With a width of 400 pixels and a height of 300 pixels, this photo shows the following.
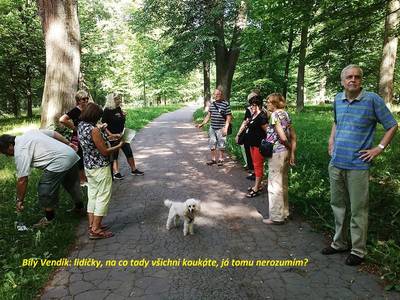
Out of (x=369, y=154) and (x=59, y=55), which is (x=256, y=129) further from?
(x=59, y=55)

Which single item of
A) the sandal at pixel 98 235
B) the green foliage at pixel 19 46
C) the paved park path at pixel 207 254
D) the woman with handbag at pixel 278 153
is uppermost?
the green foliage at pixel 19 46

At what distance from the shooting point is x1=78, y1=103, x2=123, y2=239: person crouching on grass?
486 centimetres

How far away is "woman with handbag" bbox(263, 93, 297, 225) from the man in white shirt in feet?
10.4

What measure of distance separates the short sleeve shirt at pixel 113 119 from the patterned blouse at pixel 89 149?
2.64 meters

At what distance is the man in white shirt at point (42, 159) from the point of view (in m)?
4.86

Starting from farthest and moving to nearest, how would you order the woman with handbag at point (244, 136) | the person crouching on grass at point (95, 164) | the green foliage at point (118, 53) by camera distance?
the green foliage at point (118, 53) < the woman with handbag at point (244, 136) < the person crouching on grass at point (95, 164)

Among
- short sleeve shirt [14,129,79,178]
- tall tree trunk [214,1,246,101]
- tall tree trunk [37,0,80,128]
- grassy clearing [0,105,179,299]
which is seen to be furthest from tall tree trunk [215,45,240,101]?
short sleeve shirt [14,129,79,178]

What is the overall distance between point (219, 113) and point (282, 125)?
149 inches

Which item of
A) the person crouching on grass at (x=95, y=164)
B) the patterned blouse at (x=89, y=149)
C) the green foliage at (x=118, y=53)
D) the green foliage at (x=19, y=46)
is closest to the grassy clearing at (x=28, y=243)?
the person crouching on grass at (x=95, y=164)

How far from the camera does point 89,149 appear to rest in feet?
16.3

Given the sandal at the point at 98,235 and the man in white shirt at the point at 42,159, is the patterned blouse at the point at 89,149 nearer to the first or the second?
the man in white shirt at the point at 42,159

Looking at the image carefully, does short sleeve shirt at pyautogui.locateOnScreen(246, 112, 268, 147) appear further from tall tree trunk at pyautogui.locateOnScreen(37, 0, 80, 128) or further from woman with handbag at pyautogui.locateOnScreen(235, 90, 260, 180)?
tall tree trunk at pyautogui.locateOnScreen(37, 0, 80, 128)

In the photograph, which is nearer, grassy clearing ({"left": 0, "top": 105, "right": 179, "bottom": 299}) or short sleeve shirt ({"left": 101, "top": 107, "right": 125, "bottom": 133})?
grassy clearing ({"left": 0, "top": 105, "right": 179, "bottom": 299})

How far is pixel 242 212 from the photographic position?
20.2 feet
